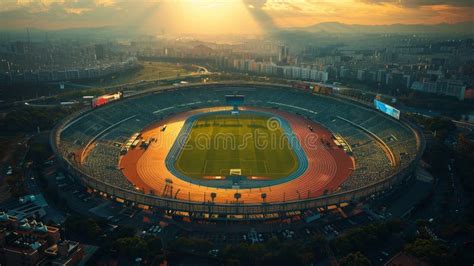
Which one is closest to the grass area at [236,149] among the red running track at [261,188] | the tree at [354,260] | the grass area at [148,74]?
the red running track at [261,188]

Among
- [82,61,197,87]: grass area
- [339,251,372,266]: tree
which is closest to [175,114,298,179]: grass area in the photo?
[339,251,372,266]: tree

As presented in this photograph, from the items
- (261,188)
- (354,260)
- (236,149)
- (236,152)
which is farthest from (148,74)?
(354,260)

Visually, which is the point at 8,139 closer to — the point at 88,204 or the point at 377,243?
the point at 88,204

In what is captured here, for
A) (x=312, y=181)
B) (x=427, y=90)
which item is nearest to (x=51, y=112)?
(x=312, y=181)

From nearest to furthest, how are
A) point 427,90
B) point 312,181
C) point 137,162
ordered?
1. point 312,181
2. point 137,162
3. point 427,90

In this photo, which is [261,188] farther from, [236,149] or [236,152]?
[236,149]

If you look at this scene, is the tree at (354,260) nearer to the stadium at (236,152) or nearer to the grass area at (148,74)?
the stadium at (236,152)
